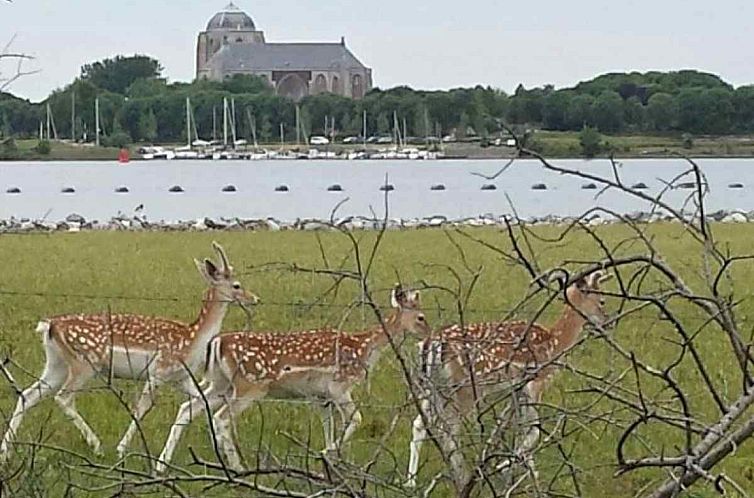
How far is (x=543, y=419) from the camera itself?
3678mm

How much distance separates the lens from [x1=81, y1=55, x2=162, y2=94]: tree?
222 ft

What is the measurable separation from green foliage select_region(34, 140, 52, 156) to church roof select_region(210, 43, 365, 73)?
38098mm

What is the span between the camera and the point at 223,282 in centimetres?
912

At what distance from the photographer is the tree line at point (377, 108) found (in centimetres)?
959

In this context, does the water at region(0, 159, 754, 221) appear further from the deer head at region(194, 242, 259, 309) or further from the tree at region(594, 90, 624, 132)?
the deer head at region(194, 242, 259, 309)

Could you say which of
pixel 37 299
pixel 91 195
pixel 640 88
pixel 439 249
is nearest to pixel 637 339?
pixel 640 88

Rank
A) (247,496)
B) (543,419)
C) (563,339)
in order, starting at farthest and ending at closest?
(563,339) → (247,496) → (543,419)

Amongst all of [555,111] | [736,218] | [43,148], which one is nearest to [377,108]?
[43,148]

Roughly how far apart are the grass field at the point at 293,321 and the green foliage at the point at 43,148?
93.3 ft

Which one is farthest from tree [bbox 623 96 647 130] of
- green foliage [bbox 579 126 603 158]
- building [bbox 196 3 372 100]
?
building [bbox 196 3 372 100]

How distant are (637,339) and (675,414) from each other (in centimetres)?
813

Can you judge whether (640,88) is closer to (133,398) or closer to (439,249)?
(133,398)

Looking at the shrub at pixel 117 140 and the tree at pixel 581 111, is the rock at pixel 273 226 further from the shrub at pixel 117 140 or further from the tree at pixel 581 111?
the shrub at pixel 117 140

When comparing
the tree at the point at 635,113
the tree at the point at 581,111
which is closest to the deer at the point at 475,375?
the tree at the point at 581,111
